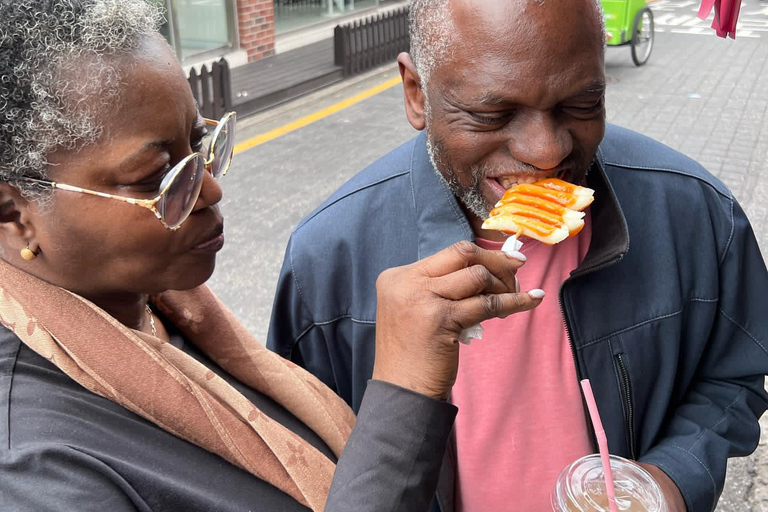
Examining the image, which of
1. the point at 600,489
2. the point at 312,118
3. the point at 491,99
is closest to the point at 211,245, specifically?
the point at 491,99

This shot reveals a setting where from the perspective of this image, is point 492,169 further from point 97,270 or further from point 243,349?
point 97,270

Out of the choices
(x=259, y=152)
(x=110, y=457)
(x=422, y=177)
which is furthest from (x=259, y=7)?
(x=110, y=457)

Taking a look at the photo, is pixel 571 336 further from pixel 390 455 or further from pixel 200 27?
pixel 200 27

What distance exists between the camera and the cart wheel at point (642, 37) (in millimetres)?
11812

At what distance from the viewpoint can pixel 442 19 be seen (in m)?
1.99

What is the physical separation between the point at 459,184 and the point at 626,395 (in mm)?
777

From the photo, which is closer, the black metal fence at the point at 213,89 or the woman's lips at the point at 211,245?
the woman's lips at the point at 211,245

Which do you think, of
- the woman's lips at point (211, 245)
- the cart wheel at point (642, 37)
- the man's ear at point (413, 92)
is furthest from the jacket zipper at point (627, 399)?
the cart wheel at point (642, 37)

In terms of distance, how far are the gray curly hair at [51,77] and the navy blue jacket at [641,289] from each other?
0.91 metres

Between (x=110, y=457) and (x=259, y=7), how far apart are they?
11842 millimetres

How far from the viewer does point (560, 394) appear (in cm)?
210

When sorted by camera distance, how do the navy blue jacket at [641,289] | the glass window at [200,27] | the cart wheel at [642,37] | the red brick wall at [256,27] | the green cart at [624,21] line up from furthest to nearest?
the red brick wall at [256,27], the cart wheel at [642,37], the green cart at [624,21], the glass window at [200,27], the navy blue jacket at [641,289]

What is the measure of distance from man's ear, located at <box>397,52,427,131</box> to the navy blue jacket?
75mm

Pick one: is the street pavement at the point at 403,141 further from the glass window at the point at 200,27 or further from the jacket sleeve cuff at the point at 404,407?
the jacket sleeve cuff at the point at 404,407
